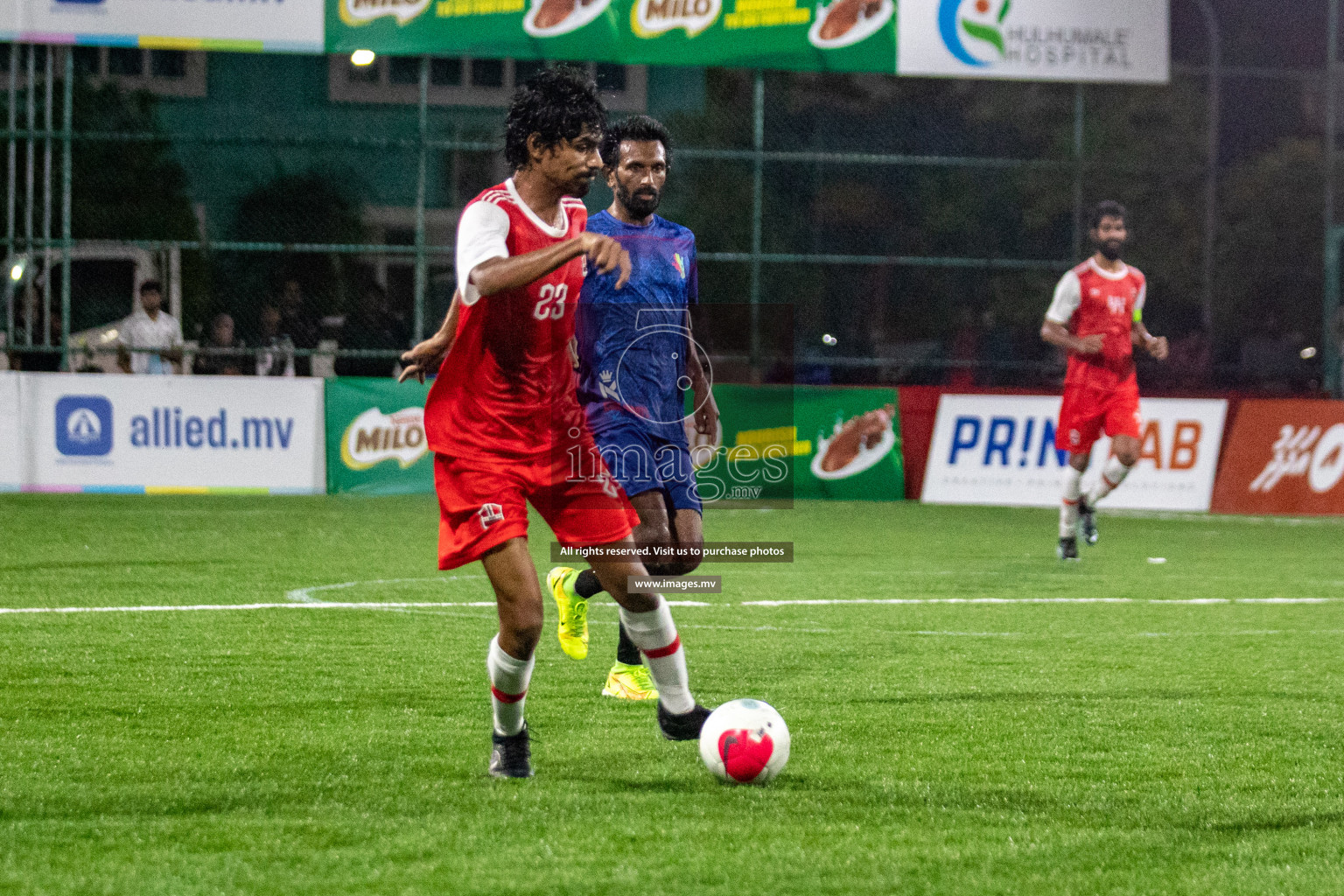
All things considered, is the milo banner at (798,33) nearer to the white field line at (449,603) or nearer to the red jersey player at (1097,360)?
the red jersey player at (1097,360)

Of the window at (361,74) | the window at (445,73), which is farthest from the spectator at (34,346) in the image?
the window at (445,73)

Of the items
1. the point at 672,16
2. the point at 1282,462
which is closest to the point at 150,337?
the point at 672,16

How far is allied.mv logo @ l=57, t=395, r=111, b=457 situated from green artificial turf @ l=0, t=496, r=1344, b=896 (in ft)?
16.8

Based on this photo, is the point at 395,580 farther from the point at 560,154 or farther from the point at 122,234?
the point at 122,234

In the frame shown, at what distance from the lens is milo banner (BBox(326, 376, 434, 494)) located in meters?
17.2

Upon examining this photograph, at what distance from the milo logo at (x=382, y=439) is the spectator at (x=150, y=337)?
1936mm

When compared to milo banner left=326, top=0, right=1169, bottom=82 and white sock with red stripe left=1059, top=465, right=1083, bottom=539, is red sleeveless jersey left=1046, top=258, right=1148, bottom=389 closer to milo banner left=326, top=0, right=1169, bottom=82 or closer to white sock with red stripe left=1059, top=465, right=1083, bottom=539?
white sock with red stripe left=1059, top=465, right=1083, bottom=539

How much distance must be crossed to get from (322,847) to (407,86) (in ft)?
93.6

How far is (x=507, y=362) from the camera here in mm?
5316

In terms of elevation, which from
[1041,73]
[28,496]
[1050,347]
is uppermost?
[1041,73]

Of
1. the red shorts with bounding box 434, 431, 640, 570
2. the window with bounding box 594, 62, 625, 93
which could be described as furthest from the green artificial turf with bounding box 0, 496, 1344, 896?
the window with bounding box 594, 62, 625, 93

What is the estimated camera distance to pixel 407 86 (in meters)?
31.7

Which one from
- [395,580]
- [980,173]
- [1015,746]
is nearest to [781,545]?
[395,580]

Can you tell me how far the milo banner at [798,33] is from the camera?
A: 727 inches
